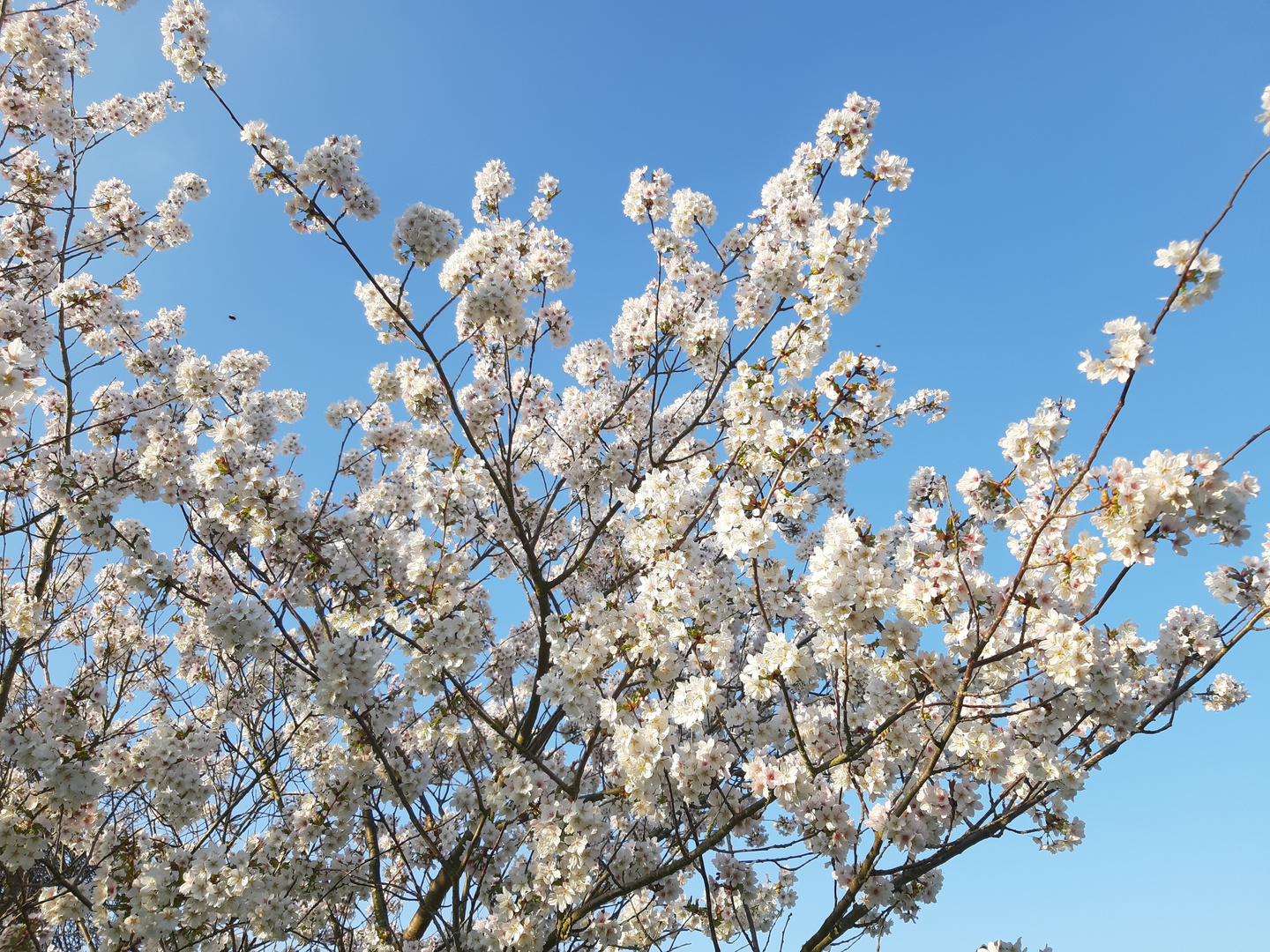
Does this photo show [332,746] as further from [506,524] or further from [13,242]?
[13,242]

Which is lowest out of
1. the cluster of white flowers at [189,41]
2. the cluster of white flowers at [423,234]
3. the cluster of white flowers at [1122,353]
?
the cluster of white flowers at [1122,353]

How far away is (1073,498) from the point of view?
11.4 ft

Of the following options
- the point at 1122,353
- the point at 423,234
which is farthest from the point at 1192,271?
the point at 423,234

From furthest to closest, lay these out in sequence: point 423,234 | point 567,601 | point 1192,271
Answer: point 567,601, point 423,234, point 1192,271

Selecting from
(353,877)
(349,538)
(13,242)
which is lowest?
(353,877)

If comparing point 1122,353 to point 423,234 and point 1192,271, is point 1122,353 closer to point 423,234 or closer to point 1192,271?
point 1192,271

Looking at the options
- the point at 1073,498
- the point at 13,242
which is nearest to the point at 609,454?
the point at 1073,498

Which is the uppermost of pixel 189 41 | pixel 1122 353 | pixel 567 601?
pixel 189 41

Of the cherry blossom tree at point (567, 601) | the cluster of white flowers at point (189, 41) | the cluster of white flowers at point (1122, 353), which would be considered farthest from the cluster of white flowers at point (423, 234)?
the cluster of white flowers at point (1122, 353)

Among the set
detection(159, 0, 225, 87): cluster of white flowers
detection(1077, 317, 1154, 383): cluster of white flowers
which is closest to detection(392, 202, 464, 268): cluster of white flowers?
detection(159, 0, 225, 87): cluster of white flowers

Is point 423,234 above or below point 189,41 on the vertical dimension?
below

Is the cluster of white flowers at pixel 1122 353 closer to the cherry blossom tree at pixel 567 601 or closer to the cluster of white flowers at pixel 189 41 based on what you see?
the cherry blossom tree at pixel 567 601

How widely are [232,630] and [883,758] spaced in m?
4.60

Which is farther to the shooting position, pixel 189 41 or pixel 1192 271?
pixel 189 41
